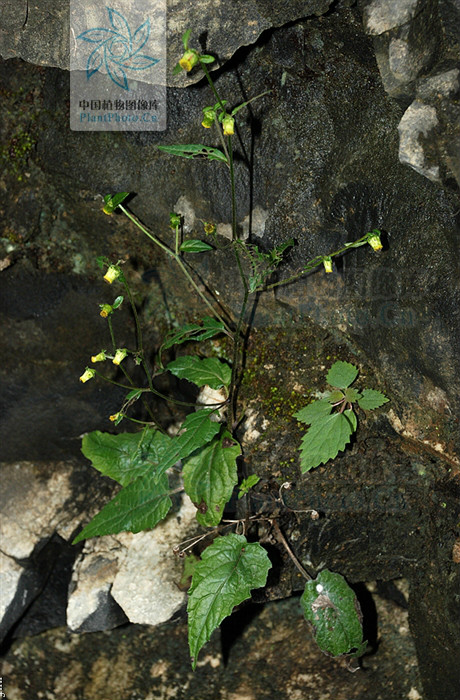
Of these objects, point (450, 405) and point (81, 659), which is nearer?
point (450, 405)

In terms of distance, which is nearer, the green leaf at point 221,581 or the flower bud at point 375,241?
the flower bud at point 375,241

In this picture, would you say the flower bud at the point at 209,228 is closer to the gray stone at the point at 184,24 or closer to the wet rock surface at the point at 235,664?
the gray stone at the point at 184,24

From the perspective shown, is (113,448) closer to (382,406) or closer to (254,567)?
(254,567)

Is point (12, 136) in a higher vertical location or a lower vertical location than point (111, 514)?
higher

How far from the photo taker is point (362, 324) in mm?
2369

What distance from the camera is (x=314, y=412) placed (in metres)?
2.33

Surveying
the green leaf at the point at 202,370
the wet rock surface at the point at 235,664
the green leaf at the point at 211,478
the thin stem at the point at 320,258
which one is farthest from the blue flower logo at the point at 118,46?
the wet rock surface at the point at 235,664

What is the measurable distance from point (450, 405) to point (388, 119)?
1005mm

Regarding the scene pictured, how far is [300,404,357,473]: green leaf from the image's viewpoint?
221cm

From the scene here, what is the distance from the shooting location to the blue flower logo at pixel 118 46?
215cm

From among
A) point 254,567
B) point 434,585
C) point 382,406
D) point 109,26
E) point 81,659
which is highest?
point 109,26

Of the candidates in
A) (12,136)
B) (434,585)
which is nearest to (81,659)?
(434,585)

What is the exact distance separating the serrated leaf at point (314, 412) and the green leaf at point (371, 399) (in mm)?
126

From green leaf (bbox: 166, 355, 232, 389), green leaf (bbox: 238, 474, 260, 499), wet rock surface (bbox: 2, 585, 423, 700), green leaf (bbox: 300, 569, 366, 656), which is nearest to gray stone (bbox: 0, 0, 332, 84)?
green leaf (bbox: 166, 355, 232, 389)
